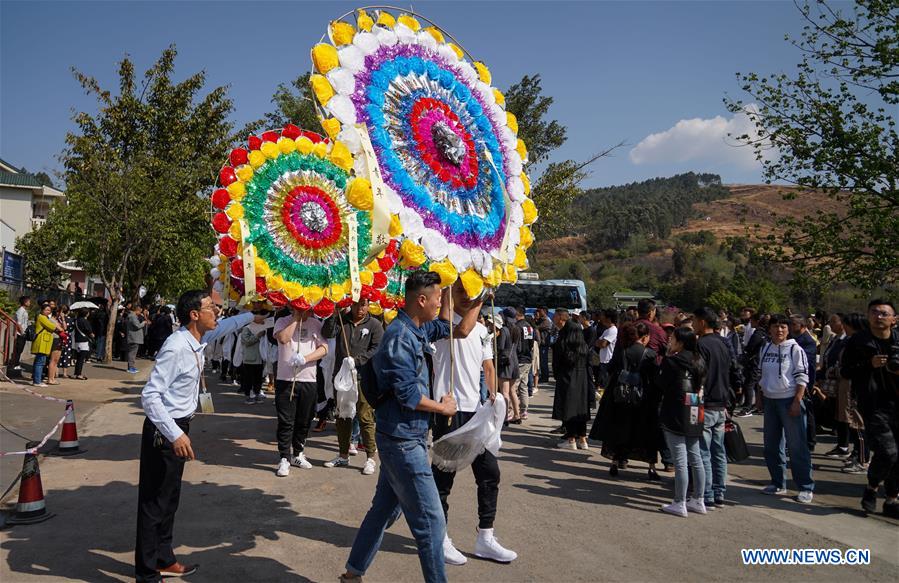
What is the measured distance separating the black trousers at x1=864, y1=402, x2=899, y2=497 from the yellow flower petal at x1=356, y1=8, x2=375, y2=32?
246 inches

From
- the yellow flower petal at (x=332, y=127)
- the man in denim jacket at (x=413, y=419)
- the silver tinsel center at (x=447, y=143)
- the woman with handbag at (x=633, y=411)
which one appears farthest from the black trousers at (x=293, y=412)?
the yellow flower petal at (x=332, y=127)

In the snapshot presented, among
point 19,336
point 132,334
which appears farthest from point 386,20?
point 132,334

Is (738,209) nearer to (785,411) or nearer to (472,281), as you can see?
(785,411)

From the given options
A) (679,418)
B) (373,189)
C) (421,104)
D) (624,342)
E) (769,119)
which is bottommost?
(679,418)

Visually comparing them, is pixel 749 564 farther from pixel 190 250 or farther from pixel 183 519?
pixel 190 250

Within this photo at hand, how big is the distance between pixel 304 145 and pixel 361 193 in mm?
3422

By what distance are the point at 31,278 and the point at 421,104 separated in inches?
1519

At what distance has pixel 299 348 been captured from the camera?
704 cm

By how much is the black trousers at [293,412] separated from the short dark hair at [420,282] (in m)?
3.65

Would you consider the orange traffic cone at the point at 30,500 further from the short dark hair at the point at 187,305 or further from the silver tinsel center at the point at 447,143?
the silver tinsel center at the point at 447,143

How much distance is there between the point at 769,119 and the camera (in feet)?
41.4

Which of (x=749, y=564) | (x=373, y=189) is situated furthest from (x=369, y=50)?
(x=749, y=564)

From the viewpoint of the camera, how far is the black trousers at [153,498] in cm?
400

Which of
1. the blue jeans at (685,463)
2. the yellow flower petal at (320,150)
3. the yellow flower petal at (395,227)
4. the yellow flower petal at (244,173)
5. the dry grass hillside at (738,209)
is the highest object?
the dry grass hillside at (738,209)
